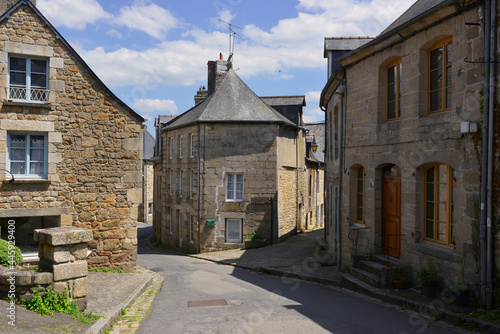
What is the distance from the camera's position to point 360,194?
12.2 m

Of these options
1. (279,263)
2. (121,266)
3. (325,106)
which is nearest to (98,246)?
(121,266)

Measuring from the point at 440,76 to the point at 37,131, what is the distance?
9.66 meters

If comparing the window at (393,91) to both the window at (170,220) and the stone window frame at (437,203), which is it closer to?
the stone window frame at (437,203)

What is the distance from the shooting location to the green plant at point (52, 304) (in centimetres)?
634

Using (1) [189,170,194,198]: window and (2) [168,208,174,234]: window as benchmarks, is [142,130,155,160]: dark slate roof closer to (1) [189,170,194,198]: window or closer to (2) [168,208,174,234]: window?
(2) [168,208,174,234]: window

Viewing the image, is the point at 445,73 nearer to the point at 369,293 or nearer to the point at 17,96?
the point at 369,293

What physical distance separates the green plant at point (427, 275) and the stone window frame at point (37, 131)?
9.05 meters

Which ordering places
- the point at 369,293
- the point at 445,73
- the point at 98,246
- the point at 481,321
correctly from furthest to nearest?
the point at 98,246 → the point at 369,293 → the point at 445,73 → the point at 481,321

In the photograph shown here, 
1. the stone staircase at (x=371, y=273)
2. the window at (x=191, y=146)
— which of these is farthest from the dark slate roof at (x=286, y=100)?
the stone staircase at (x=371, y=273)

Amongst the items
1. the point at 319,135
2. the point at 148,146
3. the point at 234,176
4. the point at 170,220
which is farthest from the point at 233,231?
the point at 148,146

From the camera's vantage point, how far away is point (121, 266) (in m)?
12.1

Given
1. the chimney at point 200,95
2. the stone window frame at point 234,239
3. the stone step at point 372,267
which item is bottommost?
the stone window frame at point 234,239

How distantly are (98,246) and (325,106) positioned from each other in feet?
35.0

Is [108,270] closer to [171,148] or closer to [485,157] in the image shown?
[485,157]
